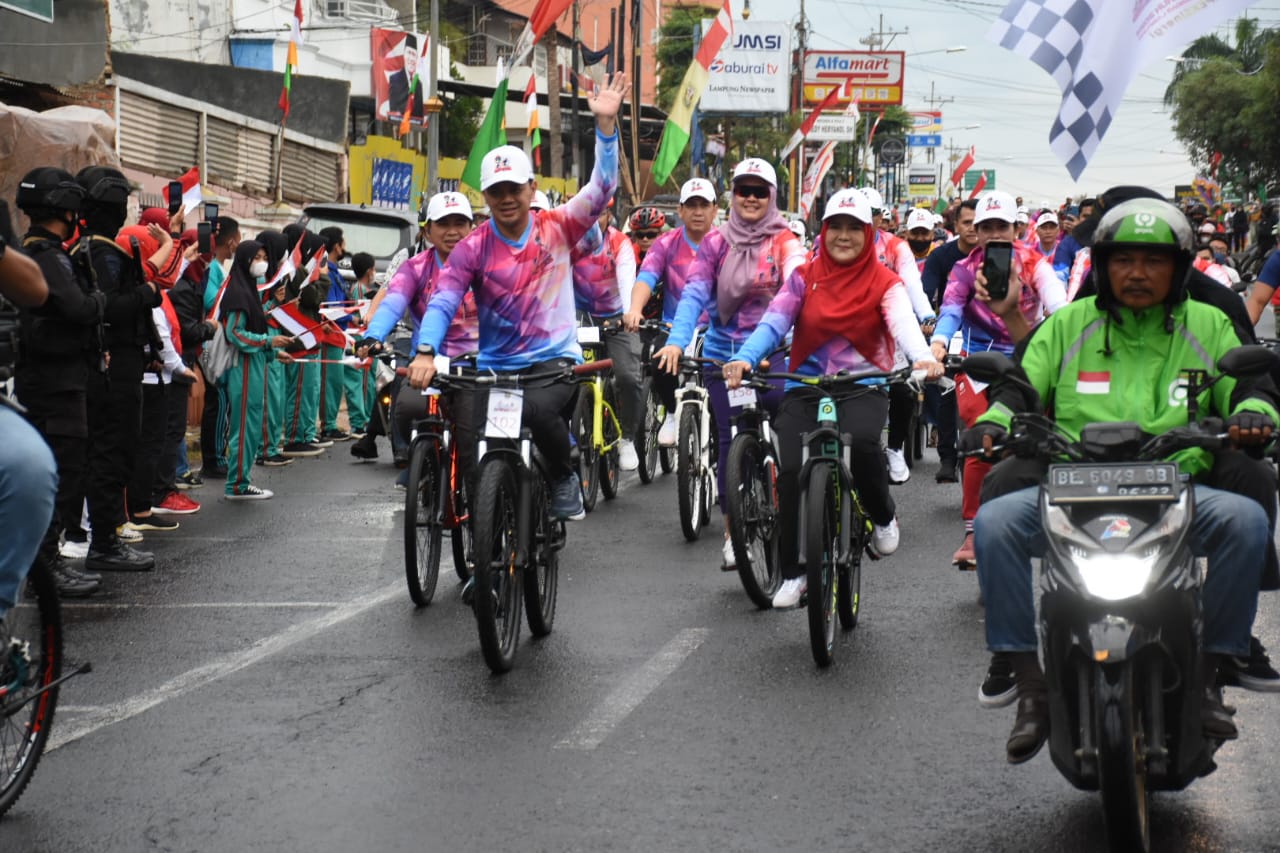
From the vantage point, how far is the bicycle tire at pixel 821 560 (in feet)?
24.1

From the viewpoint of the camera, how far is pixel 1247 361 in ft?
16.4

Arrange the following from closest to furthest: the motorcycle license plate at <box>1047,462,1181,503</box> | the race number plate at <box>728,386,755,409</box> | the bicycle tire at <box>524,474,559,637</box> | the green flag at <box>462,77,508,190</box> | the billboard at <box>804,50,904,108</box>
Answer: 1. the motorcycle license plate at <box>1047,462,1181,503</box>
2. the bicycle tire at <box>524,474,559,637</box>
3. the race number plate at <box>728,386,755,409</box>
4. the green flag at <box>462,77,508,190</box>
5. the billboard at <box>804,50,904,108</box>

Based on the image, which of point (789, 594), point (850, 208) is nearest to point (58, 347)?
point (789, 594)

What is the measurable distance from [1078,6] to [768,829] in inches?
235

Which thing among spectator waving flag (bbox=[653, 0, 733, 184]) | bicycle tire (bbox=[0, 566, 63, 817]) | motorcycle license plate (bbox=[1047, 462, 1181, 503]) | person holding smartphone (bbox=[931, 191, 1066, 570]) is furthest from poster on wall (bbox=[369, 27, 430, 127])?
motorcycle license plate (bbox=[1047, 462, 1181, 503])

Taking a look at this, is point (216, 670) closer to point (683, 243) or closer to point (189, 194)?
point (683, 243)

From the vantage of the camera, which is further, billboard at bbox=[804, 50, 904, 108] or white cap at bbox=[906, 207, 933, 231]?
billboard at bbox=[804, 50, 904, 108]

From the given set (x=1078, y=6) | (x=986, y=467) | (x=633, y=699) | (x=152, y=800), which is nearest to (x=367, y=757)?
(x=152, y=800)

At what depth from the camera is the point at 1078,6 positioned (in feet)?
32.6

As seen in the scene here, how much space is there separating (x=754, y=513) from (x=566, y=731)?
2.59 metres

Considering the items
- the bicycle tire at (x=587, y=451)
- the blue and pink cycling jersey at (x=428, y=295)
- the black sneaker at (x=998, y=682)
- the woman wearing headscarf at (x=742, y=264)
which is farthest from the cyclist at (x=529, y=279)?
the bicycle tire at (x=587, y=451)

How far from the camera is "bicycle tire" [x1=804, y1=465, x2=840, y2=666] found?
Answer: 7.35 metres

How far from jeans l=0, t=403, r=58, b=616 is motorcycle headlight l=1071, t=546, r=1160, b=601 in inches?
111

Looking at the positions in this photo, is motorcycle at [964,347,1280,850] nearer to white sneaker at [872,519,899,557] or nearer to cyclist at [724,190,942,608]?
cyclist at [724,190,942,608]
